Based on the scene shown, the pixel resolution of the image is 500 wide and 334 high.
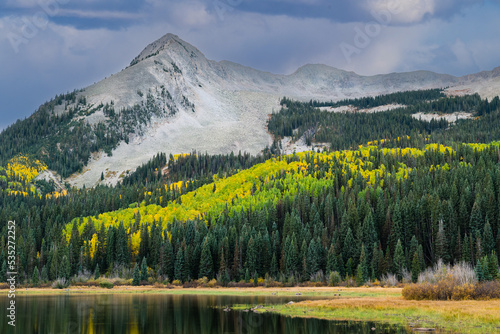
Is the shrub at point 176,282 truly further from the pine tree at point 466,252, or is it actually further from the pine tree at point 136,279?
the pine tree at point 466,252

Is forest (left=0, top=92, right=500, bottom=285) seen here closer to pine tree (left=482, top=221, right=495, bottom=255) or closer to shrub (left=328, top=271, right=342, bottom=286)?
pine tree (left=482, top=221, right=495, bottom=255)

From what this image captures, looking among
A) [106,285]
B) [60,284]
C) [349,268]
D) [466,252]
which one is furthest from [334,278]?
[60,284]

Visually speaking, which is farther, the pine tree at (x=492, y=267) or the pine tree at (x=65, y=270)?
the pine tree at (x=65, y=270)

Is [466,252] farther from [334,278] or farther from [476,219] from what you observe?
[334,278]

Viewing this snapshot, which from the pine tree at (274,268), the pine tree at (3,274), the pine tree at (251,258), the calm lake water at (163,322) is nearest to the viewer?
the calm lake water at (163,322)

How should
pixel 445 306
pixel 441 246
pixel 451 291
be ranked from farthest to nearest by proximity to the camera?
pixel 441 246
pixel 451 291
pixel 445 306

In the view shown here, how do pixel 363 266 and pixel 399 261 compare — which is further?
pixel 399 261

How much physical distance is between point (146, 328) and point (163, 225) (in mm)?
127670

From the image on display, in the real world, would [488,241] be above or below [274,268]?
above

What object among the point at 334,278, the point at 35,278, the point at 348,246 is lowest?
the point at 334,278

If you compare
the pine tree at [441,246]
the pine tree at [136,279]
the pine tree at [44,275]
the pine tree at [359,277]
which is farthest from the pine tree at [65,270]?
the pine tree at [441,246]

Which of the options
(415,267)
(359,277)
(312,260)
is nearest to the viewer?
(415,267)

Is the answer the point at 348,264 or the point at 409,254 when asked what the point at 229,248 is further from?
the point at 409,254

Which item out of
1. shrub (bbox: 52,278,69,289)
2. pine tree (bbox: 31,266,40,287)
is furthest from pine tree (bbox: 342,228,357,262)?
pine tree (bbox: 31,266,40,287)
